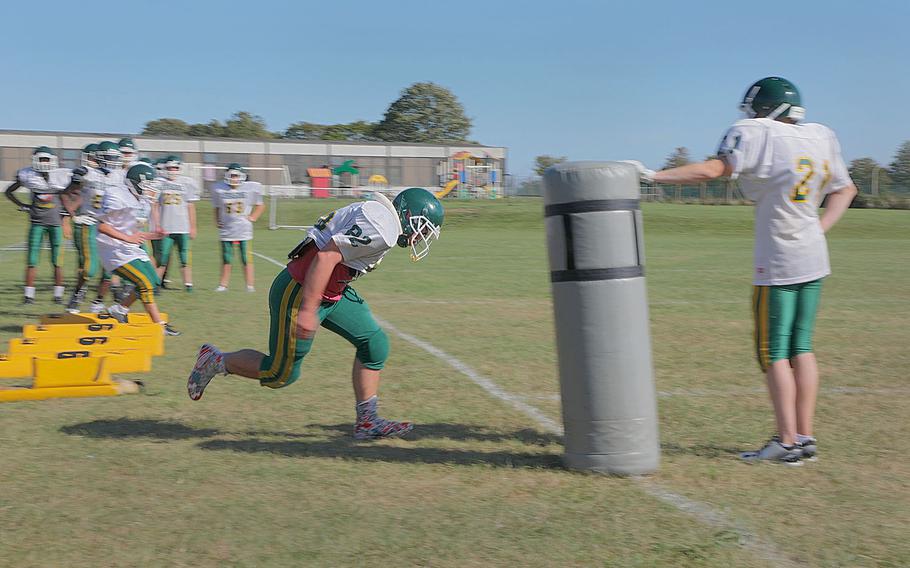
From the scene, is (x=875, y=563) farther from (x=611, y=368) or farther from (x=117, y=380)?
(x=117, y=380)

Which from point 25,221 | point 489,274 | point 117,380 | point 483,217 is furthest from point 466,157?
point 117,380

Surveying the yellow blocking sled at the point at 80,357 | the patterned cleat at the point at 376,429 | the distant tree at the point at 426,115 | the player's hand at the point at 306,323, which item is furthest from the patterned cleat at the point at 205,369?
the distant tree at the point at 426,115

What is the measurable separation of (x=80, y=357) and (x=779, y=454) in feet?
15.9

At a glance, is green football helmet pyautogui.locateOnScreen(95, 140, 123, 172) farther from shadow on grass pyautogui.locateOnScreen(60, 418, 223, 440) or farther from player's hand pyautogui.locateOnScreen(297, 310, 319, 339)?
player's hand pyautogui.locateOnScreen(297, 310, 319, 339)

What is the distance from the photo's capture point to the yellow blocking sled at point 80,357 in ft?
21.5

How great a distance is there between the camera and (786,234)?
189 inches

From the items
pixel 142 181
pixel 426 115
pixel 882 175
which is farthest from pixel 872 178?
pixel 426 115

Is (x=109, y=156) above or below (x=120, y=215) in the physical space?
above

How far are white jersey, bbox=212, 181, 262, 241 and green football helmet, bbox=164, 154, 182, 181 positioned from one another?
661 millimetres

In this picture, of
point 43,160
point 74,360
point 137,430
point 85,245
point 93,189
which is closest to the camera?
point 137,430

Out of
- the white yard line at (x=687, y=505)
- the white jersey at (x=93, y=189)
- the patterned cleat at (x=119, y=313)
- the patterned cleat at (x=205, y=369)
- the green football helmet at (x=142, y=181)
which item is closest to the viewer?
the white yard line at (x=687, y=505)

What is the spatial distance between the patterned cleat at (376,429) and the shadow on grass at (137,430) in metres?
0.91

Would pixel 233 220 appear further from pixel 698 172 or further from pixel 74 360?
pixel 698 172

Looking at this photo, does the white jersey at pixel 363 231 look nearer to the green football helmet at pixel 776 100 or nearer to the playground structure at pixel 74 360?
the green football helmet at pixel 776 100
